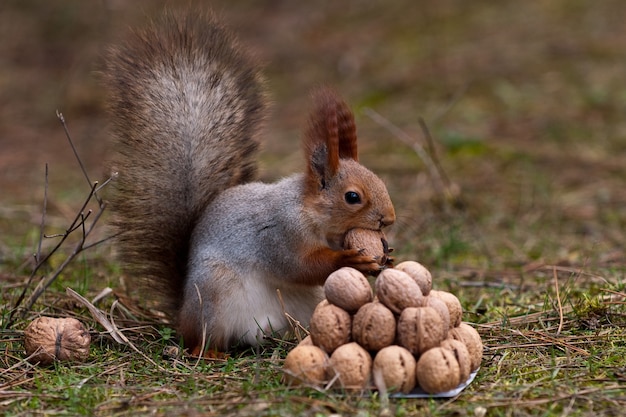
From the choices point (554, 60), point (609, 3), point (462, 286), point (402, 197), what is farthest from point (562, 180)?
point (609, 3)

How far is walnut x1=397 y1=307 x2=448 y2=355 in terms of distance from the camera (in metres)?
1.88

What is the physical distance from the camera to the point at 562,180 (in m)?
4.48

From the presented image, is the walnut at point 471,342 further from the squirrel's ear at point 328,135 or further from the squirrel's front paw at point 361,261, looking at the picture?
the squirrel's ear at point 328,135

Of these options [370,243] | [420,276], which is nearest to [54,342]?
[370,243]

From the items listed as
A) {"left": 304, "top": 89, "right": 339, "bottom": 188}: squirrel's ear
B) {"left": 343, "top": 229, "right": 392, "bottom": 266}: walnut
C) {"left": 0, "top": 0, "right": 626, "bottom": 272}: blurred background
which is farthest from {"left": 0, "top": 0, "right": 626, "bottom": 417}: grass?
{"left": 304, "top": 89, "right": 339, "bottom": 188}: squirrel's ear

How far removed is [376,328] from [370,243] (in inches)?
16.6

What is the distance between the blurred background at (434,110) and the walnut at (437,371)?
0.92 meters

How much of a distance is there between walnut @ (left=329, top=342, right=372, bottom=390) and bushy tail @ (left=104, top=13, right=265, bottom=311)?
0.85 metres

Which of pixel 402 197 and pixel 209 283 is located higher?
pixel 402 197

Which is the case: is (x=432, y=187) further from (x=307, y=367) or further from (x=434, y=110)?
(x=307, y=367)

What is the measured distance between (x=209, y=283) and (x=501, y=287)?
1091 mm

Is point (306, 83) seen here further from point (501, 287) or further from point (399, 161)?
point (501, 287)

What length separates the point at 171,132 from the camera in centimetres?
250

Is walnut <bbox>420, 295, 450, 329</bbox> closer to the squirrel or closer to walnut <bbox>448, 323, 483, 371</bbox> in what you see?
walnut <bbox>448, 323, 483, 371</bbox>
